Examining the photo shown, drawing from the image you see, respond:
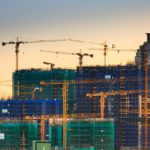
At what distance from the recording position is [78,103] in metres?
88.8

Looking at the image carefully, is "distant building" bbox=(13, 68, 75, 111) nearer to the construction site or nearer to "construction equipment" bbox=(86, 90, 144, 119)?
the construction site

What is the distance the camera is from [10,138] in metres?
72.9

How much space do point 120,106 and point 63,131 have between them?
1460 centimetres

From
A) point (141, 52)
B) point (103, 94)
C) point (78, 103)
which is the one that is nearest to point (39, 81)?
point (78, 103)

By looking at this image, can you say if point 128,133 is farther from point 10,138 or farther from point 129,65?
point 10,138

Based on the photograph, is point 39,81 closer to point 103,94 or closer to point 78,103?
point 78,103

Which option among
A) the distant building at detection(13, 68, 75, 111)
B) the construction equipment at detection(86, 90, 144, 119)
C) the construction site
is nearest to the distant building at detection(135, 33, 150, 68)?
the construction site

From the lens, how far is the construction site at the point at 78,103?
246ft

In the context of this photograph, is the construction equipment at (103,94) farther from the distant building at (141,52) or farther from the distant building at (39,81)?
the distant building at (39,81)

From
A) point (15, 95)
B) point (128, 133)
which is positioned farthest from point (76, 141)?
point (15, 95)

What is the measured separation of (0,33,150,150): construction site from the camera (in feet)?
246

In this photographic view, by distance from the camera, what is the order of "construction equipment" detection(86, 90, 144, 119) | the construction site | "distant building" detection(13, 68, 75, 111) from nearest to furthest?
the construction site < "construction equipment" detection(86, 90, 144, 119) < "distant building" detection(13, 68, 75, 111)

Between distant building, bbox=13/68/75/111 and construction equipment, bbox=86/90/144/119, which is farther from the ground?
distant building, bbox=13/68/75/111

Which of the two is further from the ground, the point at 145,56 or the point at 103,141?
the point at 145,56
